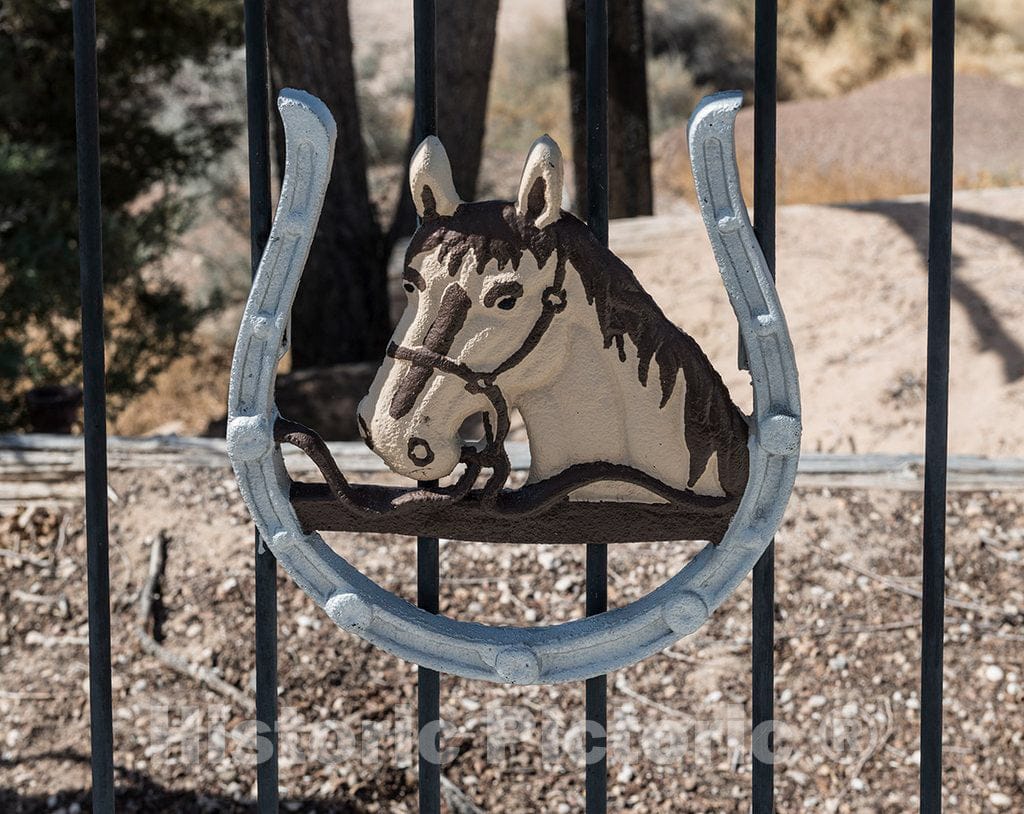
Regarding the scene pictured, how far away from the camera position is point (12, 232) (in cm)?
521

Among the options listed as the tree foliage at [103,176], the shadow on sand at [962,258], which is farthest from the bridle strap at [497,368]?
the tree foliage at [103,176]

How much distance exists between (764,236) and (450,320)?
363 mm

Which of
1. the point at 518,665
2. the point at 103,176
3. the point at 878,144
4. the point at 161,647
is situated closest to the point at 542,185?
the point at 518,665

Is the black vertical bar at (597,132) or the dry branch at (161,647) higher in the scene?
the black vertical bar at (597,132)

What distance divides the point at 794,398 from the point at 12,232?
15.3ft

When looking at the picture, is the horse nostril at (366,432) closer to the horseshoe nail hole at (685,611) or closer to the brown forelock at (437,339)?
the brown forelock at (437,339)

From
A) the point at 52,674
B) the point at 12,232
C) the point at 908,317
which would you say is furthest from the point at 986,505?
the point at 12,232

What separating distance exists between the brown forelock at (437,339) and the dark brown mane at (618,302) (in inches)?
1.2

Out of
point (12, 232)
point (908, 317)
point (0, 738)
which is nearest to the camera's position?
point (0, 738)

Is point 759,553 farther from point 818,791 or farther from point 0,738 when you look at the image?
point 0,738

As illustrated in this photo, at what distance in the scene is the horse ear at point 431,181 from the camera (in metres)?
1.24

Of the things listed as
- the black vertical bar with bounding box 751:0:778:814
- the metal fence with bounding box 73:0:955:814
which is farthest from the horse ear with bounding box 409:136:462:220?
the black vertical bar with bounding box 751:0:778:814

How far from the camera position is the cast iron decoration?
1257 millimetres

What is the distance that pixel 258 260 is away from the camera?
140 centimetres
